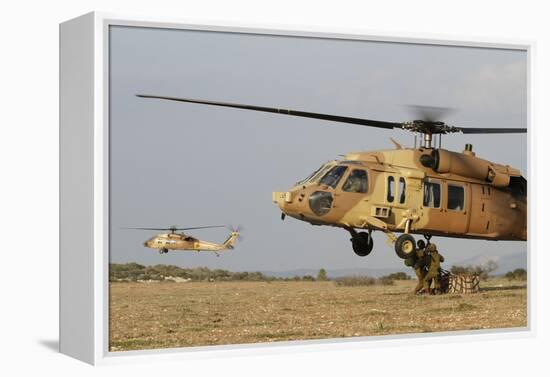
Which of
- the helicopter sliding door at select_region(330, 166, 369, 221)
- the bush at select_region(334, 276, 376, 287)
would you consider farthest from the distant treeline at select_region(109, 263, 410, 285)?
the helicopter sliding door at select_region(330, 166, 369, 221)

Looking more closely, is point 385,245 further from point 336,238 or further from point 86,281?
point 86,281

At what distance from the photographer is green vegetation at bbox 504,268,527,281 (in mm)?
17562

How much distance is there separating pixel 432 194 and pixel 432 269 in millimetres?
944

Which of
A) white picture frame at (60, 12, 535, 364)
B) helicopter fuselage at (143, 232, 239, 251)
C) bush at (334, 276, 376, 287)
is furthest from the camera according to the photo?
bush at (334, 276, 376, 287)

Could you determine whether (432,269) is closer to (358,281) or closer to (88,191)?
(358,281)

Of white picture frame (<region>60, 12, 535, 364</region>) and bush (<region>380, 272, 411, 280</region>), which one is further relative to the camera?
bush (<region>380, 272, 411, 280</region>)

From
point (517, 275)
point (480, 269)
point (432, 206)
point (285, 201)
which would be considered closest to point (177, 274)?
point (285, 201)

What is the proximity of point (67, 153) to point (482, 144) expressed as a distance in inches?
212

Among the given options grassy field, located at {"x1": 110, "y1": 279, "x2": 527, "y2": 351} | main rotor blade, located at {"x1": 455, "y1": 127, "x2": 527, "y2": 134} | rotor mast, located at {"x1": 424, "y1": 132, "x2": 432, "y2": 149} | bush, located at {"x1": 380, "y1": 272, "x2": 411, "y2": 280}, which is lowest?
grassy field, located at {"x1": 110, "y1": 279, "x2": 527, "y2": 351}

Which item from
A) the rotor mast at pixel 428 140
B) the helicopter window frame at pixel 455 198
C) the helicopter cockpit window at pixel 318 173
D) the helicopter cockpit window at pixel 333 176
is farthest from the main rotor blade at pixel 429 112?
the helicopter cockpit window at pixel 318 173

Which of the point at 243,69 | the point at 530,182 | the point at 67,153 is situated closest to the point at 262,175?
the point at 243,69

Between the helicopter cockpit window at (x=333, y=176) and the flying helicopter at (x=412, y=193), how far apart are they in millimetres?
12

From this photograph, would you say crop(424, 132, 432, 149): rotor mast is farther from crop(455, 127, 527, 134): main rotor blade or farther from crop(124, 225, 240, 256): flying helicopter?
crop(124, 225, 240, 256): flying helicopter

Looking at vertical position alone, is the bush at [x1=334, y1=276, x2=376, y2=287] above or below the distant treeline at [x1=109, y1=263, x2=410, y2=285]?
below
